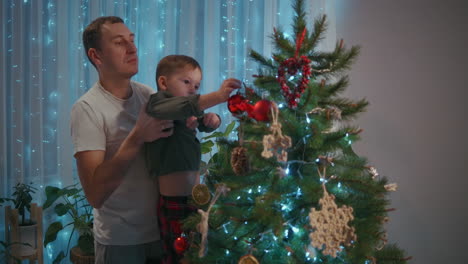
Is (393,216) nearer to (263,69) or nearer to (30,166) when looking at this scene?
(263,69)

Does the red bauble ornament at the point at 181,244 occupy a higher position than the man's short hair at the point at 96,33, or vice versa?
the man's short hair at the point at 96,33

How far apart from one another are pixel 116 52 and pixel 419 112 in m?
1.91

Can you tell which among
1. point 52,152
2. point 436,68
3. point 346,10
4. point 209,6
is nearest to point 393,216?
point 436,68

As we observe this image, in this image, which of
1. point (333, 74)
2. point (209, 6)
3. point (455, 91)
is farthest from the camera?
point (209, 6)

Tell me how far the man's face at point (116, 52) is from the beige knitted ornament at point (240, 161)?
62cm

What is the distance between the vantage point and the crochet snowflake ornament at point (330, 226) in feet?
3.03

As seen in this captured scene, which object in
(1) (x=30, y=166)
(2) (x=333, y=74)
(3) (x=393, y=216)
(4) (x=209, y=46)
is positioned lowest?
(3) (x=393, y=216)

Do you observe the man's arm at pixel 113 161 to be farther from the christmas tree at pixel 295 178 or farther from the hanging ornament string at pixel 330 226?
the hanging ornament string at pixel 330 226

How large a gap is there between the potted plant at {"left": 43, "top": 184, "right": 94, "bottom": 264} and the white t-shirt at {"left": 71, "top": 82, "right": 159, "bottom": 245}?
1147 mm

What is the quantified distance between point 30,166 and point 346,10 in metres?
2.45

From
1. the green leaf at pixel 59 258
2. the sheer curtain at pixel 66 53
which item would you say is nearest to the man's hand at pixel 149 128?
the sheer curtain at pixel 66 53

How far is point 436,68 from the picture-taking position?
2.49 meters

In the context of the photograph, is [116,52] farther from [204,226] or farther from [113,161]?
[204,226]

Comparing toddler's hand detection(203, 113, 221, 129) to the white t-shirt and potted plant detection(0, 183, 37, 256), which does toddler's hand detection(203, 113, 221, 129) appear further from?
potted plant detection(0, 183, 37, 256)
